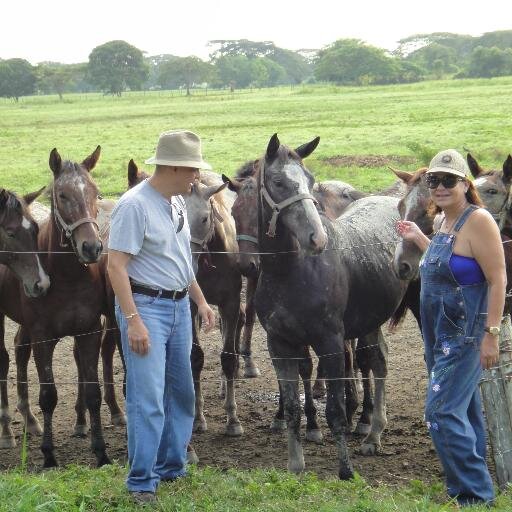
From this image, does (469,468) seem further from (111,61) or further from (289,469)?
(111,61)

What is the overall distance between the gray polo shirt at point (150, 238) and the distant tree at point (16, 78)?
10136 centimetres

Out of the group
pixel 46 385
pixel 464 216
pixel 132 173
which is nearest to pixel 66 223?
pixel 132 173

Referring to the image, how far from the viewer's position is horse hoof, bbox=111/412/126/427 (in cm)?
833

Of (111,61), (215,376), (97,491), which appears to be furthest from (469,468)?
(111,61)

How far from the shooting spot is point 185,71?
382 feet

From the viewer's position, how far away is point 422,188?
22.4ft

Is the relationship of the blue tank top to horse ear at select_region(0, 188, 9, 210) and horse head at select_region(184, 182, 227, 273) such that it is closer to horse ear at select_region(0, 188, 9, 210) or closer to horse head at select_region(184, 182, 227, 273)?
horse head at select_region(184, 182, 227, 273)

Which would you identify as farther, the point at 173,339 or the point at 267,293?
the point at 267,293

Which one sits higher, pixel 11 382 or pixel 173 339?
pixel 173 339

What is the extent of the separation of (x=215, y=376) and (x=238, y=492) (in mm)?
4353

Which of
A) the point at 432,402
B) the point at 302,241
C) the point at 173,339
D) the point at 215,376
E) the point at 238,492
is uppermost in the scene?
the point at 302,241

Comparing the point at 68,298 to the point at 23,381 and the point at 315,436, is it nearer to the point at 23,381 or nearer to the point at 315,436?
the point at 23,381

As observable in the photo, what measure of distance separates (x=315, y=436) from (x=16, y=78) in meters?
102

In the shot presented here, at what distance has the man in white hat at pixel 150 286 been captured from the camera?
16.1ft
